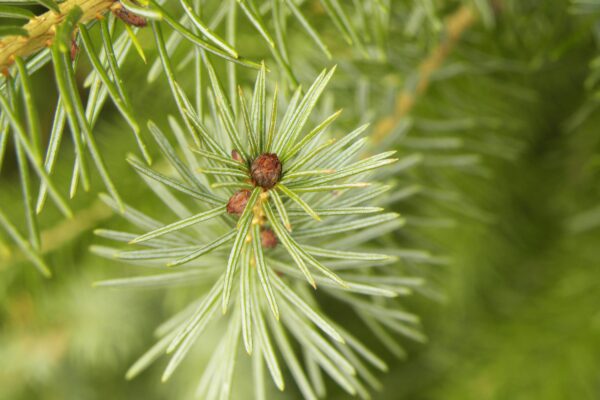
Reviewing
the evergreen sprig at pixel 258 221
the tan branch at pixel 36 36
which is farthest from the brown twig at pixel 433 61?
the tan branch at pixel 36 36

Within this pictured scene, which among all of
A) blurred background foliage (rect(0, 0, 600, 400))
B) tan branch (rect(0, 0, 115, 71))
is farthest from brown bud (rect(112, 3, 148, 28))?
blurred background foliage (rect(0, 0, 600, 400))

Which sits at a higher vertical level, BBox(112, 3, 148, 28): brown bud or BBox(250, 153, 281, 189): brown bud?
BBox(112, 3, 148, 28): brown bud

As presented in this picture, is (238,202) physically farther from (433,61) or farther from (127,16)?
(433,61)

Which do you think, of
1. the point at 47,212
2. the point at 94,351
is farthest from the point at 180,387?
the point at 47,212

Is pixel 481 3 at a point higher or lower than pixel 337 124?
higher

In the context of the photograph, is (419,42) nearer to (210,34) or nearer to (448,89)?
(448,89)

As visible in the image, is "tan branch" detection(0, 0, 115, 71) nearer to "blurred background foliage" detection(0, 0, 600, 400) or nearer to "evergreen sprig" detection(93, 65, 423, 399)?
"evergreen sprig" detection(93, 65, 423, 399)
